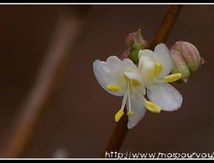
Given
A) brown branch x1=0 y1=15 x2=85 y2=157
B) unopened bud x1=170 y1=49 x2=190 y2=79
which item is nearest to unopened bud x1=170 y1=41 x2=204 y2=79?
unopened bud x1=170 y1=49 x2=190 y2=79

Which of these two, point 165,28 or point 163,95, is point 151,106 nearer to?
point 163,95

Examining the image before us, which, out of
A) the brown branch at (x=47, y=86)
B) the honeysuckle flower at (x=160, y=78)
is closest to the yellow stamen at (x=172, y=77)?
the honeysuckle flower at (x=160, y=78)

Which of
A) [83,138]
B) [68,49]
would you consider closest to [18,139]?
[68,49]

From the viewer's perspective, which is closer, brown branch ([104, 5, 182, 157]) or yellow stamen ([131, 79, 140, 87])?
brown branch ([104, 5, 182, 157])

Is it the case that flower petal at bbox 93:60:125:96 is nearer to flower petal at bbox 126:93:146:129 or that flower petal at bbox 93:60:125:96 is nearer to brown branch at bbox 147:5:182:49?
flower petal at bbox 126:93:146:129

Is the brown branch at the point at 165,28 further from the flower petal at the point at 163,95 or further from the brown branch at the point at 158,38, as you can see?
the flower petal at the point at 163,95

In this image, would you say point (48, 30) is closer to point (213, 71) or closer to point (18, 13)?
point (18, 13)

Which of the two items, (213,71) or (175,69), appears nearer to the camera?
(175,69)
